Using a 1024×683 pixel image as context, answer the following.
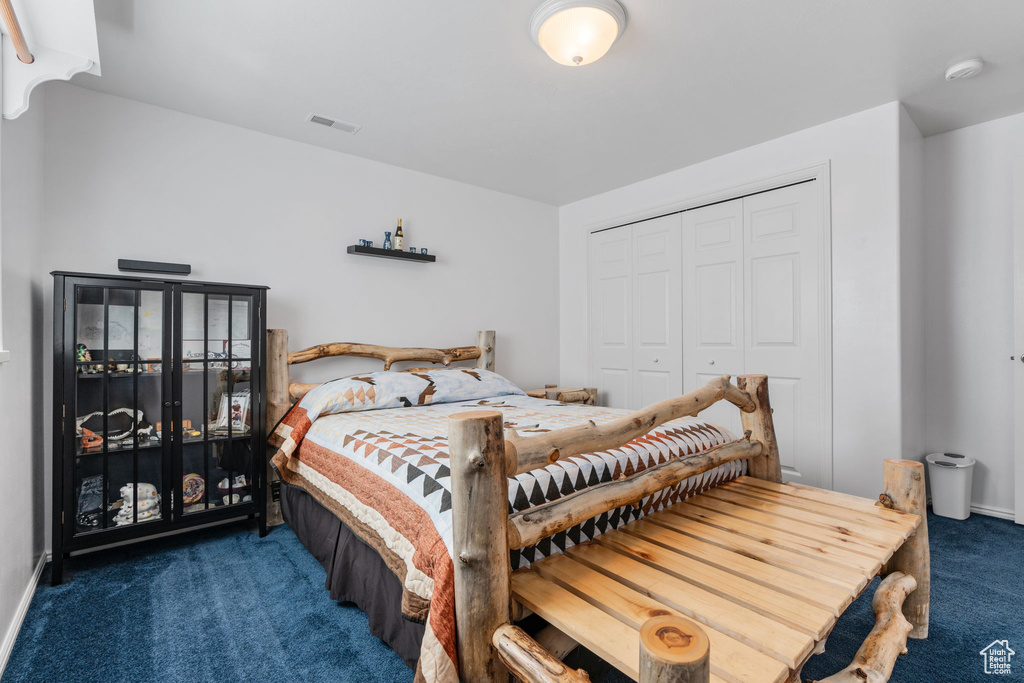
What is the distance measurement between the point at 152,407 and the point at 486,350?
7.21ft

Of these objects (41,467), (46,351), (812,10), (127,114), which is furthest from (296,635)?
(812,10)

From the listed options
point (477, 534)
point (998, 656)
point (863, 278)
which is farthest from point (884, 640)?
point (863, 278)

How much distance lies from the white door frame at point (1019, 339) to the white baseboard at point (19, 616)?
4.61m

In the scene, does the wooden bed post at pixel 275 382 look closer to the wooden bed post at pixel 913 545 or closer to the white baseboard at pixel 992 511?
→ the wooden bed post at pixel 913 545

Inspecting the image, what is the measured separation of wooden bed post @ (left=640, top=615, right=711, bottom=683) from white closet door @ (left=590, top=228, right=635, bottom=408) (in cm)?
336

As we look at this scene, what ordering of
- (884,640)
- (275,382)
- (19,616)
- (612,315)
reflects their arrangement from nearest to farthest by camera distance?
1. (884,640)
2. (19,616)
3. (275,382)
4. (612,315)

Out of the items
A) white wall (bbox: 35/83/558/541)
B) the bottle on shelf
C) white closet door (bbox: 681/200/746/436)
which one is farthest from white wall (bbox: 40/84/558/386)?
white closet door (bbox: 681/200/746/436)

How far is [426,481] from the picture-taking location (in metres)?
1.49

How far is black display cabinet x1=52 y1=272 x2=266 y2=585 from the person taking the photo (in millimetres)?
2131

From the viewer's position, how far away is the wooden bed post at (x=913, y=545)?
1.67 m

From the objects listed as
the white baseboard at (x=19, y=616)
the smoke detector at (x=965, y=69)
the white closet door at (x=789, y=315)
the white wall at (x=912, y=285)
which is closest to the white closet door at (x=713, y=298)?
the white closet door at (x=789, y=315)

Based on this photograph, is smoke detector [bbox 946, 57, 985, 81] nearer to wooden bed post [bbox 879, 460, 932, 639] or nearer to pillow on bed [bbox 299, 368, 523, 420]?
wooden bed post [bbox 879, 460, 932, 639]

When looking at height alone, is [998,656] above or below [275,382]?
below

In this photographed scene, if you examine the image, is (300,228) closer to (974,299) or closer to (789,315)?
(789,315)
